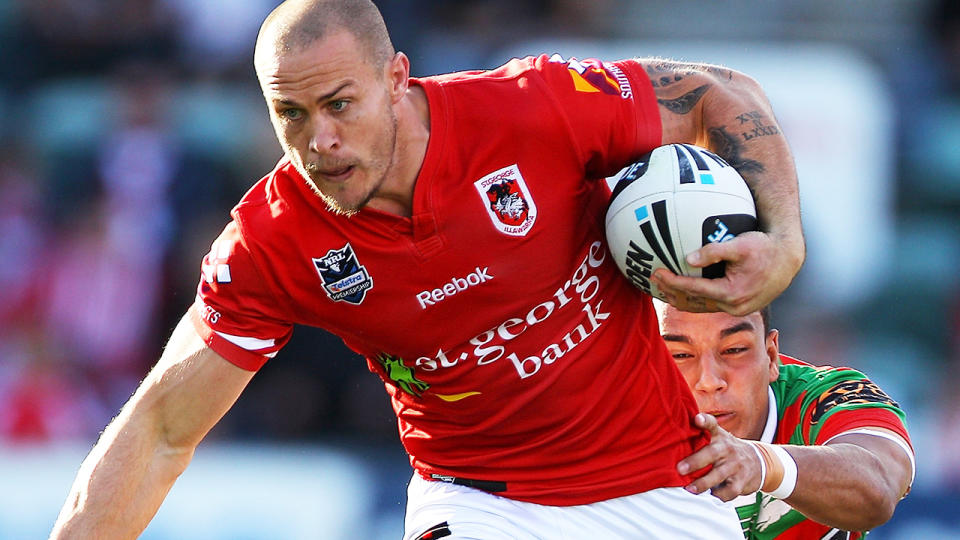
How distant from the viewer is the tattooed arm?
14.0 ft

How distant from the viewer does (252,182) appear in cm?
1065

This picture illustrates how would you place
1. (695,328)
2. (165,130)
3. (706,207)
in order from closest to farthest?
(706,207) → (695,328) → (165,130)

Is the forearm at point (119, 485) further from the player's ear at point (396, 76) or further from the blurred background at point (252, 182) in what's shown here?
the blurred background at point (252, 182)

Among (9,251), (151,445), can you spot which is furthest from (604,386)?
(9,251)

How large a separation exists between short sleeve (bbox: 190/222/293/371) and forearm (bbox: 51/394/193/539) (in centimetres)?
40

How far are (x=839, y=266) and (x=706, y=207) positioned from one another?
6603 mm

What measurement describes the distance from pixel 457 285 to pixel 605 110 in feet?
2.48

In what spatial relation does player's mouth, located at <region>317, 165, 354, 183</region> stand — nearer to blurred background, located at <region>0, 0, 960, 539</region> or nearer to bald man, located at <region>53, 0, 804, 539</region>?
bald man, located at <region>53, 0, 804, 539</region>

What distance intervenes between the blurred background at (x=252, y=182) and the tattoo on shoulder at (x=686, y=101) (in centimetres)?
477

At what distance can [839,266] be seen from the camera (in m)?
10.6

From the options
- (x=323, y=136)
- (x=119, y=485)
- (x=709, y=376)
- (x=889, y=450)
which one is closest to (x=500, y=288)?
(x=323, y=136)

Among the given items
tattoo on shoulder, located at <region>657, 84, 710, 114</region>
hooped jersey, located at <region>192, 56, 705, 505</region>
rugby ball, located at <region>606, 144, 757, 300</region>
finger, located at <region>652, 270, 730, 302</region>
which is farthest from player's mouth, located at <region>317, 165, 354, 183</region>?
tattoo on shoulder, located at <region>657, 84, 710, 114</region>

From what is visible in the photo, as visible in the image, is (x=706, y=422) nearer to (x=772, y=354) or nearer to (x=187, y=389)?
(x=772, y=354)

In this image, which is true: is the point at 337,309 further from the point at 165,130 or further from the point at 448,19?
the point at 448,19
